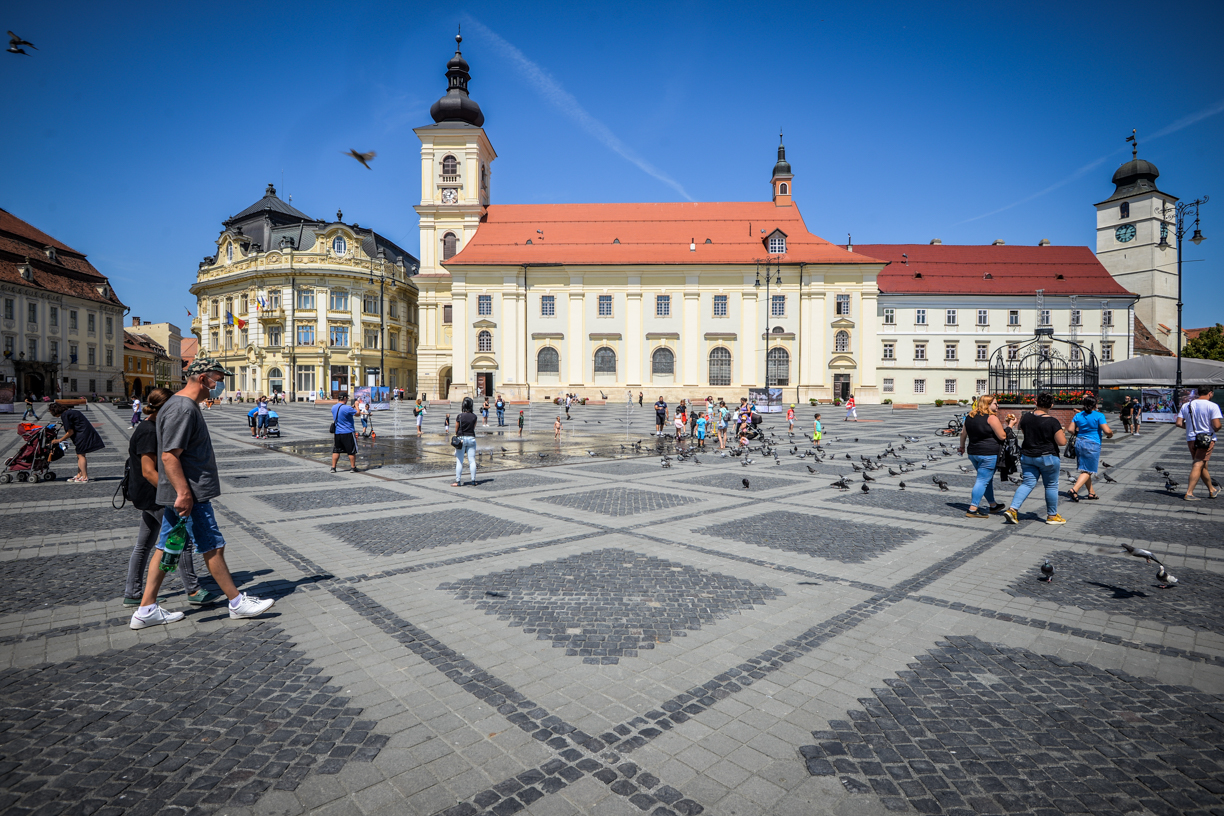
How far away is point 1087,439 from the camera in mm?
9766

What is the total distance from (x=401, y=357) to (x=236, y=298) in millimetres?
18346

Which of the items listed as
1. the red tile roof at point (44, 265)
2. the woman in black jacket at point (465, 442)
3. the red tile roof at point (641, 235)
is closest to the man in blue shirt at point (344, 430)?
the woman in black jacket at point (465, 442)

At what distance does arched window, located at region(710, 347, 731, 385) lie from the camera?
5634 cm

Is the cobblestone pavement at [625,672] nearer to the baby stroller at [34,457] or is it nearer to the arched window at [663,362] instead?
the baby stroller at [34,457]

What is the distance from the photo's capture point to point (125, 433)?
24609 millimetres

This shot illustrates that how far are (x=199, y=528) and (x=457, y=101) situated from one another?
64.6 meters

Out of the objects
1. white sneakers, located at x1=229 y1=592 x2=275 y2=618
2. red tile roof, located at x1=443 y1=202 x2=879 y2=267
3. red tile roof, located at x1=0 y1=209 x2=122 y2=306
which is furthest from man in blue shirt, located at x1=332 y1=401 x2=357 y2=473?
red tile roof, located at x1=0 y1=209 x2=122 y2=306

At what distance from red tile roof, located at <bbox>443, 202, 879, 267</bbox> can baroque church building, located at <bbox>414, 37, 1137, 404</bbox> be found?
175 millimetres

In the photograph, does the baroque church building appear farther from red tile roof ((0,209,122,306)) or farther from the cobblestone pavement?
the cobblestone pavement

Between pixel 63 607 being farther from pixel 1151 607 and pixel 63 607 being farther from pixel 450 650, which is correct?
pixel 1151 607

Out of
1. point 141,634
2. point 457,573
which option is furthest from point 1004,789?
point 141,634

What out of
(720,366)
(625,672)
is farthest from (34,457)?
(720,366)

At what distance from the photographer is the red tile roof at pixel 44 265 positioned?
53.1m

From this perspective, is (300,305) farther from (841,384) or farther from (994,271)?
(994,271)
